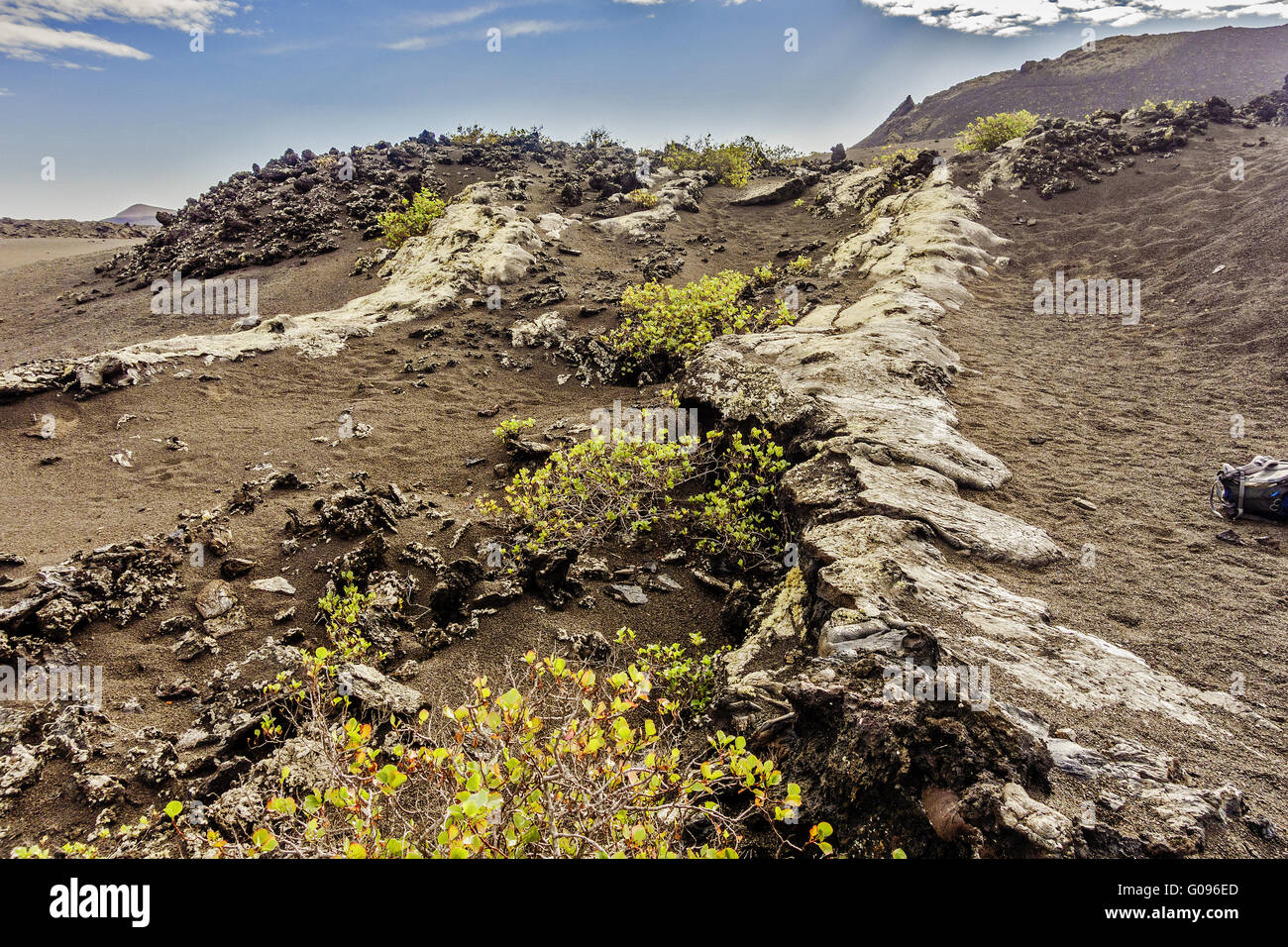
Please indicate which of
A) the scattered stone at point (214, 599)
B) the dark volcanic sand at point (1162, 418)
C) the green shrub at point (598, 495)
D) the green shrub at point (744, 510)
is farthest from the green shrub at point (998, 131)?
the scattered stone at point (214, 599)

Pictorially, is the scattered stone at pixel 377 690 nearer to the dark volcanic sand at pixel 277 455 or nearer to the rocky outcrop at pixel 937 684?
the dark volcanic sand at pixel 277 455

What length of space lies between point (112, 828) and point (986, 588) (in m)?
5.29

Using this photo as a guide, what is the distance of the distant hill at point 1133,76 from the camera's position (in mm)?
39062

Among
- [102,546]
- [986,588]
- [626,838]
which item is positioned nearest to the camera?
[626,838]

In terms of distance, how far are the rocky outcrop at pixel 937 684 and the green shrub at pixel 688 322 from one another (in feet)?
13.1

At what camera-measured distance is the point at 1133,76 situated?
42.5m

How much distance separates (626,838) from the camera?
204cm

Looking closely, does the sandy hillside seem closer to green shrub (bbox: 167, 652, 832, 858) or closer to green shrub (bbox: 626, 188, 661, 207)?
green shrub (bbox: 626, 188, 661, 207)

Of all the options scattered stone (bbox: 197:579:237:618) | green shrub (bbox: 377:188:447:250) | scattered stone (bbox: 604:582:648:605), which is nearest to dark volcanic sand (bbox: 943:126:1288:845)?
scattered stone (bbox: 604:582:648:605)

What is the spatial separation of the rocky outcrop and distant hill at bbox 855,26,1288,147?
A: 52175mm

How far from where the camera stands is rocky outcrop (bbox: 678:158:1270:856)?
7.30 feet

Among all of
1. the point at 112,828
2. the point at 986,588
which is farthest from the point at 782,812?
the point at 112,828
